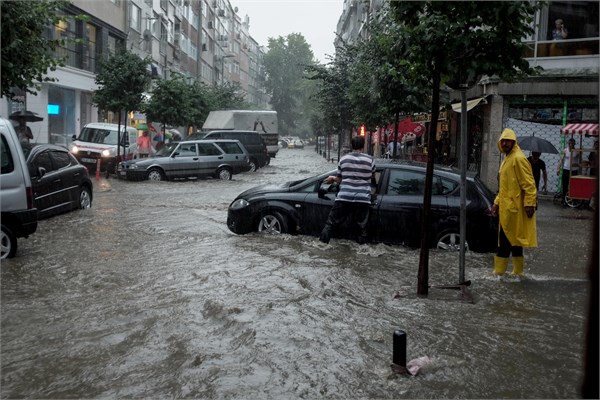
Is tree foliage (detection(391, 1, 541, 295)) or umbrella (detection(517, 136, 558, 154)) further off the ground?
tree foliage (detection(391, 1, 541, 295))

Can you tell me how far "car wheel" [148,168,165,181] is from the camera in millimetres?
23375

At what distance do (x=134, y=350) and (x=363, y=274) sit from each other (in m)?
3.72

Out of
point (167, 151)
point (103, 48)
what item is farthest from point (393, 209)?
point (103, 48)

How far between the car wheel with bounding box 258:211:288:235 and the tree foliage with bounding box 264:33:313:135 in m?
102

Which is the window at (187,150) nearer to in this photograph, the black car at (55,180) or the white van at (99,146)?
the white van at (99,146)

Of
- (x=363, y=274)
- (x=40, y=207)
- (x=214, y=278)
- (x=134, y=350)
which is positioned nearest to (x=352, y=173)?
(x=363, y=274)

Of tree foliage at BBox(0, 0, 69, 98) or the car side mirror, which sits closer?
the car side mirror

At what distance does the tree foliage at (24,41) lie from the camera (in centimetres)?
1178

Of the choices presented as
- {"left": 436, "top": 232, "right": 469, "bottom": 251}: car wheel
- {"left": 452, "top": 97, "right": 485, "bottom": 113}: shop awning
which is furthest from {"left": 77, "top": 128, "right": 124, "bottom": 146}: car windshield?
{"left": 436, "top": 232, "right": 469, "bottom": 251}: car wheel

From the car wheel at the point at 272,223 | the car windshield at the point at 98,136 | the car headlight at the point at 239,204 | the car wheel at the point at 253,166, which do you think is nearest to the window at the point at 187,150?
the car windshield at the point at 98,136

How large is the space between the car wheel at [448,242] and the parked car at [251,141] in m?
21.7

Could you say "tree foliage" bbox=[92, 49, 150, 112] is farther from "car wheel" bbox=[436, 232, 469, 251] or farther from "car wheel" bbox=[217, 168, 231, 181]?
"car wheel" bbox=[436, 232, 469, 251]

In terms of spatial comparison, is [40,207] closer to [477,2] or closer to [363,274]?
[363,274]

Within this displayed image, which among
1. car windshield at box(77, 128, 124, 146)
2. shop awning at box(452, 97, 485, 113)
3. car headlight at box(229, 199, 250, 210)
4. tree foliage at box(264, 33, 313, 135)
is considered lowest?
car headlight at box(229, 199, 250, 210)
